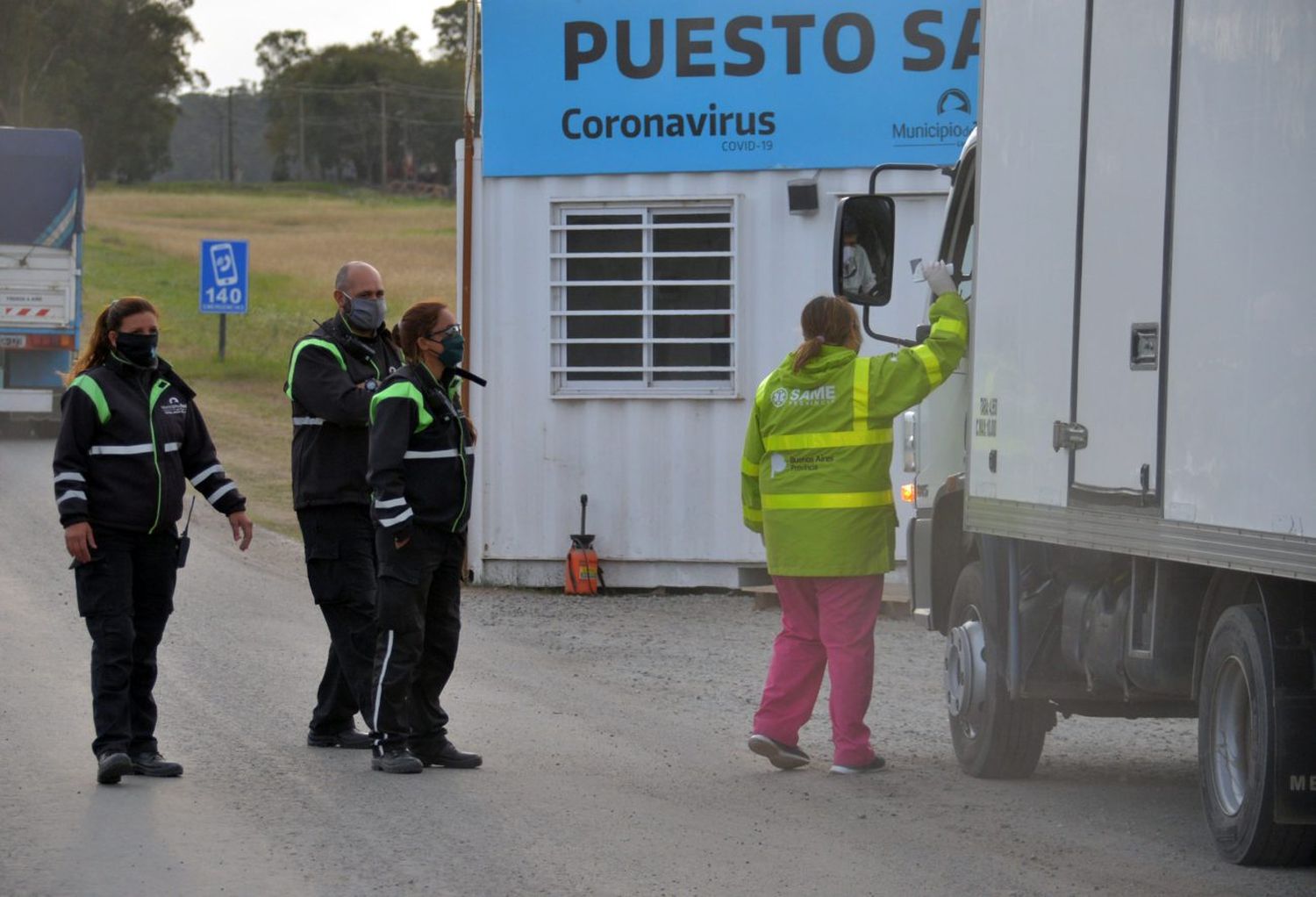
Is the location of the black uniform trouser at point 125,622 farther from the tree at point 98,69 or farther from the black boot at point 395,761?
the tree at point 98,69

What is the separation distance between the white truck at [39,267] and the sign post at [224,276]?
8.69 ft

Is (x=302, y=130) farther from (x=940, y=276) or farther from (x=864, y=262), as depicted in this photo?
(x=940, y=276)

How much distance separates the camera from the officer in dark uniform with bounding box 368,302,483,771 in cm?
801

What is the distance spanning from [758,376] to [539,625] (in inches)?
102

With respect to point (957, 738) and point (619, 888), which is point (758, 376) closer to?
point (957, 738)

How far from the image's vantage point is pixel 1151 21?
630cm

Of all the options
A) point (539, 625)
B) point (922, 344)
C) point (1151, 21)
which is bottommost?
point (539, 625)

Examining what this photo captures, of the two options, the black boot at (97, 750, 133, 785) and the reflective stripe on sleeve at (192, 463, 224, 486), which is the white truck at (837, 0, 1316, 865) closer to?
the reflective stripe on sleeve at (192, 463, 224, 486)

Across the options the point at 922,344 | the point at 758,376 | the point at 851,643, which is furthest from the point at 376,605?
the point at 758,376

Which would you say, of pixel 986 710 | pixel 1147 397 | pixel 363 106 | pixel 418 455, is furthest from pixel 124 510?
pixel 363 106

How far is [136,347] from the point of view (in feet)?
26.4

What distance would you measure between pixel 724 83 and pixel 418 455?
273 inches

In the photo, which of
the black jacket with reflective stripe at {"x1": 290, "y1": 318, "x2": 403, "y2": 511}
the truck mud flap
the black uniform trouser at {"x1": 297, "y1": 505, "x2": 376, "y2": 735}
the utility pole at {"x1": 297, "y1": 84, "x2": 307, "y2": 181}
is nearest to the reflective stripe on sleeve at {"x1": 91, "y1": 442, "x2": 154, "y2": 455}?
the black jacket with reflective stripe at {"x1": 290, "y1": 318, "x2": 403, "y2": 511}

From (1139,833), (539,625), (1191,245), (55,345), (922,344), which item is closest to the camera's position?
(1191,245)
